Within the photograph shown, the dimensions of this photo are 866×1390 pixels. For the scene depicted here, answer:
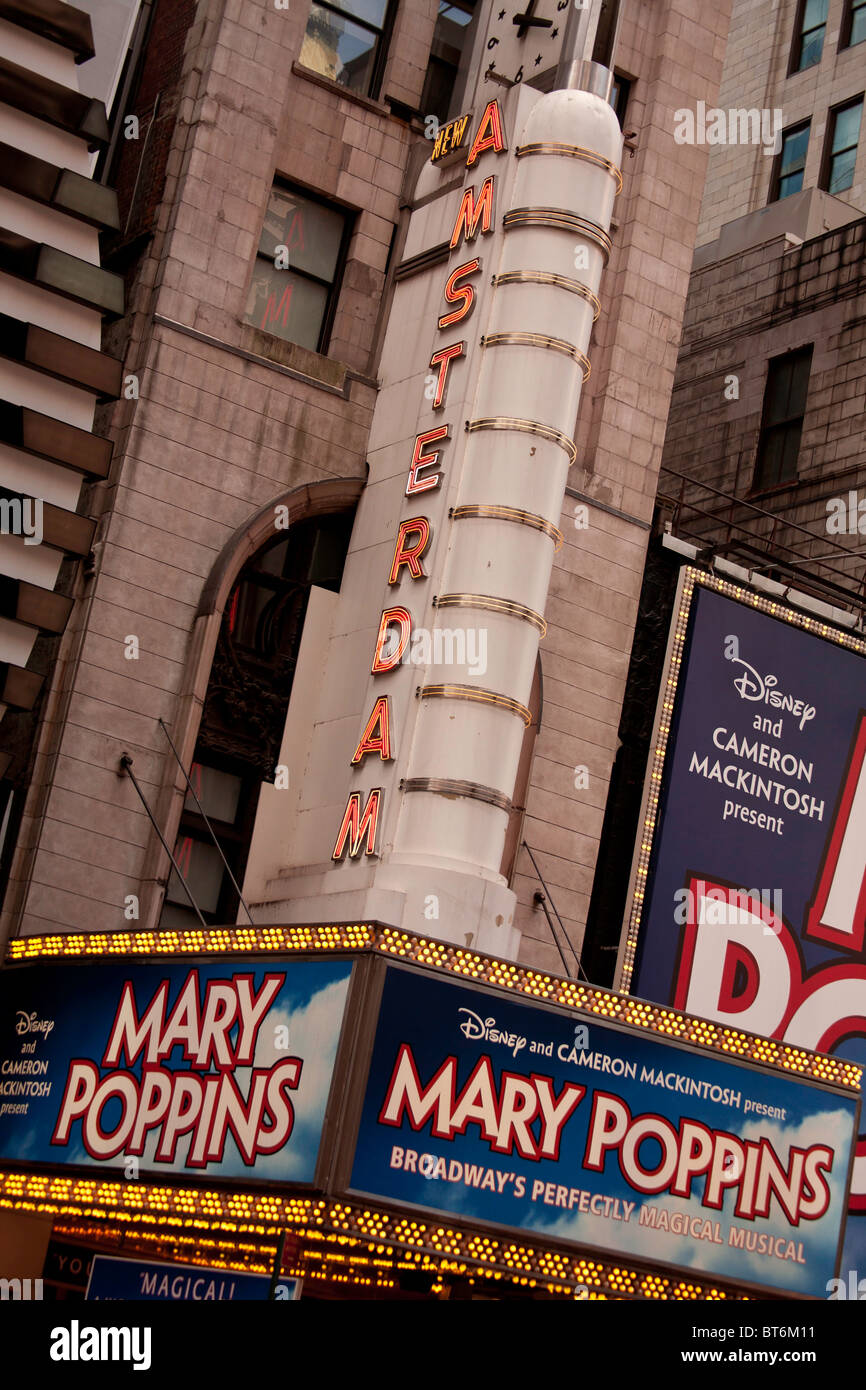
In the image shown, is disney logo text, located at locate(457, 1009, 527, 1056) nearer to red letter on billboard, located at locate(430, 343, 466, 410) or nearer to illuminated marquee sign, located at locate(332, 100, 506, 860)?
illuminated marquee sign, located at locate(332, 100, 506, 860)

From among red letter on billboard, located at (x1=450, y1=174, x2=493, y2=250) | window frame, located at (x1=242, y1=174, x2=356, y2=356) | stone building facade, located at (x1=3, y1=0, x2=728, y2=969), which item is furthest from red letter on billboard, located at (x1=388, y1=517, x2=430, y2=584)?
window frame, located at (x1=242, y1=174, x2=356, y2=356)

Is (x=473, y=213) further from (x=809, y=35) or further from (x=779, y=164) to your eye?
(x=809, y=35)

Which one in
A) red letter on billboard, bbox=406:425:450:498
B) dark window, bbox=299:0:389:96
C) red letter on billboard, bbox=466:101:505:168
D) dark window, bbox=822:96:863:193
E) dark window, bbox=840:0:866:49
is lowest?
red letter on billboard, bbox=406:425:450:498

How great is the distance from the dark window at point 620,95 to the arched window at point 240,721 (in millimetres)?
8206

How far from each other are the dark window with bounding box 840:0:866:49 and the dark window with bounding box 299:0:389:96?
890 inches

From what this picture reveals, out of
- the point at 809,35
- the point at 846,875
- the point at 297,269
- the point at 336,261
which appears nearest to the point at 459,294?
the point at 297,269

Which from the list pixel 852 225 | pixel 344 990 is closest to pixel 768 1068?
pixel 344 990

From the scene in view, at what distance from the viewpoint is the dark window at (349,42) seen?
79.3ft

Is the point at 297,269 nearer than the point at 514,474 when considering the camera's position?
No

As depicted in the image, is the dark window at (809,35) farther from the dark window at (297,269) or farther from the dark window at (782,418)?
the dark window at (297,269)

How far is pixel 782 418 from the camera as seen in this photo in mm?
32781

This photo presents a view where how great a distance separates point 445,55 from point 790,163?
2207cm

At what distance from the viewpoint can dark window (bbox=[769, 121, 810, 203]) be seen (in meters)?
44.5

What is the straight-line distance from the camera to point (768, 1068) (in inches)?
695
